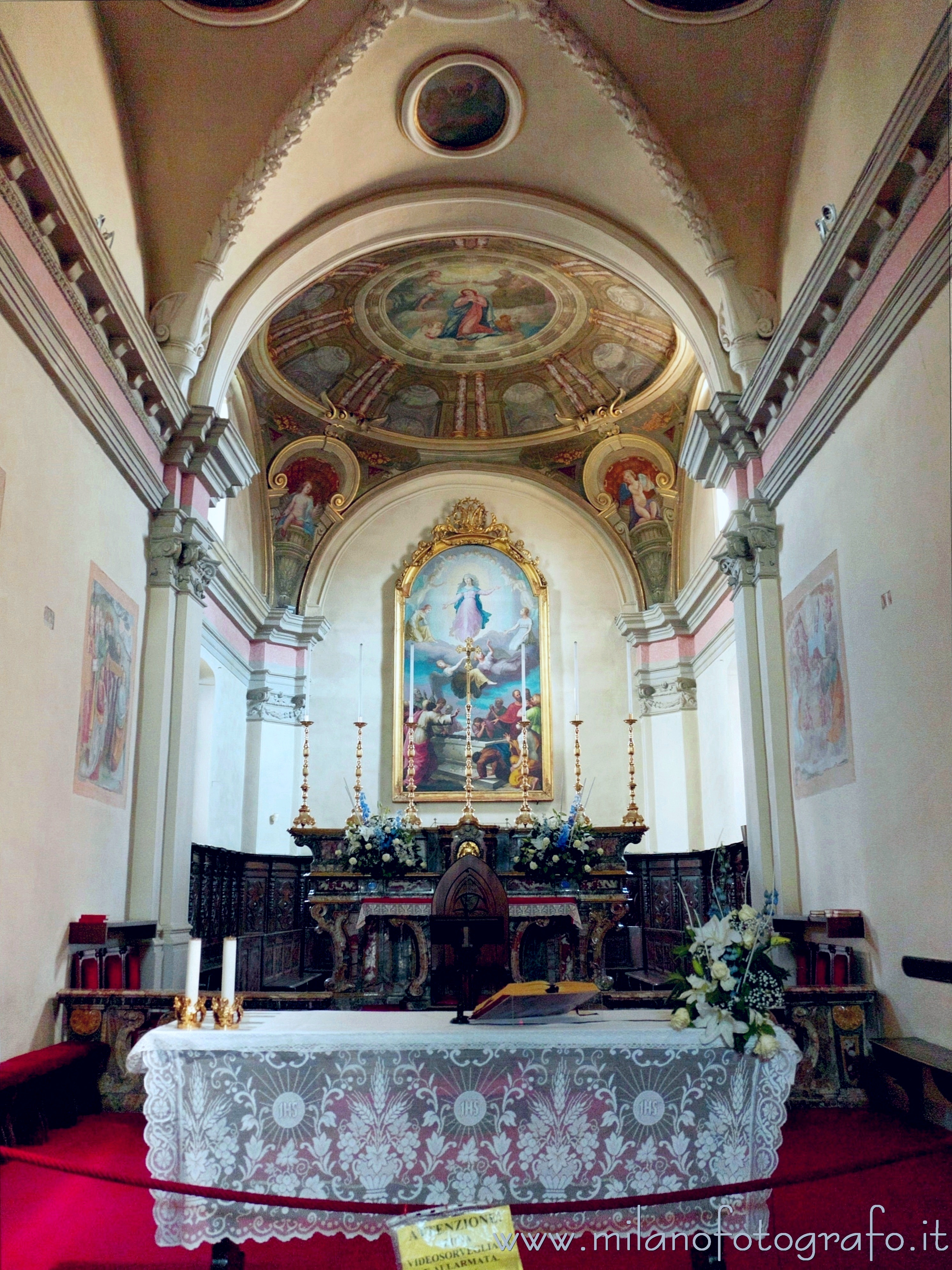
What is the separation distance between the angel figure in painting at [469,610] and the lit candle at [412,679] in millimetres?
675

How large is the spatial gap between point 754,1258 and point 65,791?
5575 mm

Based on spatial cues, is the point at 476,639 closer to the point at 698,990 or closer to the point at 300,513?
the point at 300,513

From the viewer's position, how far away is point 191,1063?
429cm

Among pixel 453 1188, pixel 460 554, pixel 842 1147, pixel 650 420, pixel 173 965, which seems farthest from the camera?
pixel 460 554

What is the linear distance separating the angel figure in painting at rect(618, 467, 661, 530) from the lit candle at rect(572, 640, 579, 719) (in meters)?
2.13

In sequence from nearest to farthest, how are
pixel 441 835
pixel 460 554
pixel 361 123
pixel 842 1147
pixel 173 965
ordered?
pixel 842 1147, pixel 173 965, pixel 361 123, pixel 441 835, pixel 460 554

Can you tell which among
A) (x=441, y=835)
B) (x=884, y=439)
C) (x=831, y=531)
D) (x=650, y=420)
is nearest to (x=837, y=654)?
(x=831, y=531)

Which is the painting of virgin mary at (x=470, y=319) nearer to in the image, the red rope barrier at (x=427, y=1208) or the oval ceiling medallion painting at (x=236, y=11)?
the oval ceiling medallion painting at (x=236, y=11)

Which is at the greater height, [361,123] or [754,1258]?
[361,123]

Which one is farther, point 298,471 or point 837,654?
point 298,471

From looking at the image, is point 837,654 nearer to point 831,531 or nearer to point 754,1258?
point 831,531

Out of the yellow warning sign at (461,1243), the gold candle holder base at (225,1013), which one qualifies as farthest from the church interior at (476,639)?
the gold candle holder base at (225,1013)

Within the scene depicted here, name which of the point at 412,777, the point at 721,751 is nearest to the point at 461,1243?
the point at 412,777

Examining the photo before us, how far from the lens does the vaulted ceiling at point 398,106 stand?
902cm
